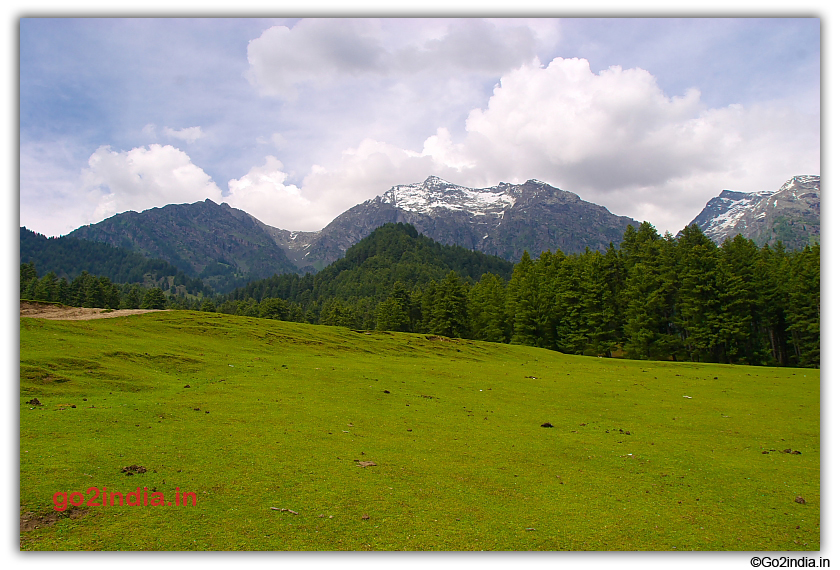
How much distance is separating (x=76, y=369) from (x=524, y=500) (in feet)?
76.3

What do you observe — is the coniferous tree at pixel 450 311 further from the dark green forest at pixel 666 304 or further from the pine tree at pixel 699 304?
the pine tree at pixel 699 304

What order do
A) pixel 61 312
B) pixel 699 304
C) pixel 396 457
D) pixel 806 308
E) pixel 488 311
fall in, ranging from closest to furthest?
pixel 396 457 < pixel 61 312 < pixel 806 308 < pixel 699 304 < pixel 488 311

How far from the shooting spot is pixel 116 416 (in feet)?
52.1

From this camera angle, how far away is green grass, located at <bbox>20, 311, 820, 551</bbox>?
9.36 metres

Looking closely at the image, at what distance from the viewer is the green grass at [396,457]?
9359mm

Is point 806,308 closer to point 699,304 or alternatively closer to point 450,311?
point 699,304

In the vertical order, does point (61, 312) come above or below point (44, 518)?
above

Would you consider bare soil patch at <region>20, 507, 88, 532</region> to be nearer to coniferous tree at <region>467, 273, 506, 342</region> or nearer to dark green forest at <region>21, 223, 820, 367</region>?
dark green forest at <region>21, 223, 820, 367</region>

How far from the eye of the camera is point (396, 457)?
1418 centimetres

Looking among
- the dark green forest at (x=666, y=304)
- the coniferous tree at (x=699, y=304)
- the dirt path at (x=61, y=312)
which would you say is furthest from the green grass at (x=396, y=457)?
the dark green forest at (x=666, y=304)

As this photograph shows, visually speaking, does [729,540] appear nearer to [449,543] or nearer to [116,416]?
[449,543]

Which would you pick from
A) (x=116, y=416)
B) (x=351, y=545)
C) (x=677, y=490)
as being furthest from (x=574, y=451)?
(x=116, y=416)

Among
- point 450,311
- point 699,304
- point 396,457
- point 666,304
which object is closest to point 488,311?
point 450,311

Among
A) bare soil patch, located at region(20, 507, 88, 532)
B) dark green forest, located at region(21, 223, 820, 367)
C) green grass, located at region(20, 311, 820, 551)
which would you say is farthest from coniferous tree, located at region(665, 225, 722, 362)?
bare soil patch, located at region(20, 507, 88, 532)
